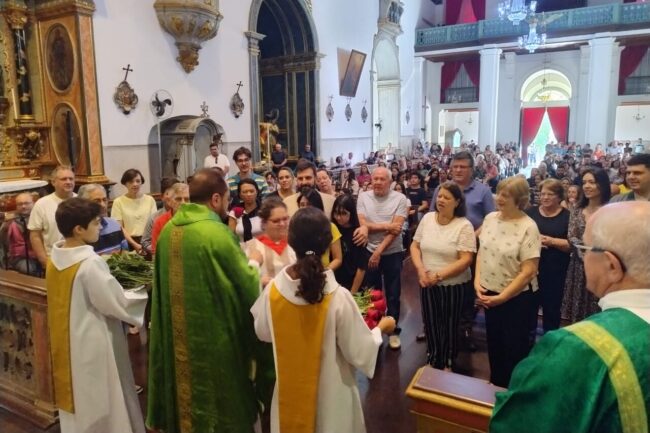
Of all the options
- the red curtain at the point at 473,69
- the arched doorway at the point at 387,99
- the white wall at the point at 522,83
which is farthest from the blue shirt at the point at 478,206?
the red curtain at the point at 473,69

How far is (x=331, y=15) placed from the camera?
13.5 m

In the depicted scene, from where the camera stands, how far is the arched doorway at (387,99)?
18.5 metres

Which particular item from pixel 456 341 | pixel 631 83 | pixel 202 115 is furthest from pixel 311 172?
pixel 631 83

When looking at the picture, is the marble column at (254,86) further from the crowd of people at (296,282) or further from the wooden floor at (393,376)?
the crowd of people at (296,282)

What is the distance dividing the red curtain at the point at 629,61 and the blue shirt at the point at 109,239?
22848mm

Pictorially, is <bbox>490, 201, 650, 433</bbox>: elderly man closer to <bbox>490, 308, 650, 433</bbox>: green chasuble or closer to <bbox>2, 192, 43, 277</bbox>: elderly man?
<bbox>490, 308, 650, 433</bbox>: green chasuble

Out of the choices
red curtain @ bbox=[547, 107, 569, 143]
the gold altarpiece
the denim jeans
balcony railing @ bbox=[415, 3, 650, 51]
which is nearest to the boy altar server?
the denim jeans

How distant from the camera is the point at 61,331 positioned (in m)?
2.55

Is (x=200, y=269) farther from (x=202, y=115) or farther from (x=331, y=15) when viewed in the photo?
(x=331, y=15)

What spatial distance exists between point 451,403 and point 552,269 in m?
2.37

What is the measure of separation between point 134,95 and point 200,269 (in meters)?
6.36

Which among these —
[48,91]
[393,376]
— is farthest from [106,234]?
[48,91]

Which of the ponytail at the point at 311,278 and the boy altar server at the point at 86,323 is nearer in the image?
the ponytail at the point at 311,278

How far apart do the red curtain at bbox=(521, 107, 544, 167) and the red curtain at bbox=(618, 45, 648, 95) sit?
151 inches
